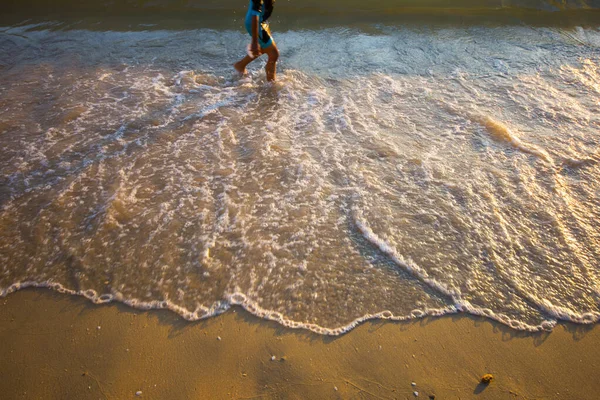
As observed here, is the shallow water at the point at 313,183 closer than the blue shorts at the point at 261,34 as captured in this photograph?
Yes

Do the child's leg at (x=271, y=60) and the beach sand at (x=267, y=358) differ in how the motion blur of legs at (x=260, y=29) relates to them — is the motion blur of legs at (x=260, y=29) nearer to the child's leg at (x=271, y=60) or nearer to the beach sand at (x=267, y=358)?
the child's leg at (x=271, y=60)

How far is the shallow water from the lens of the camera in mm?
2357

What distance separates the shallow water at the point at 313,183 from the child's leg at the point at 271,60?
165mm

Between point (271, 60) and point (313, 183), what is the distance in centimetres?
214

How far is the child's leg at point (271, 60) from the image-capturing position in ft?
14.1

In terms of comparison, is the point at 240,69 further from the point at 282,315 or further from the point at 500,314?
the point at 500,314

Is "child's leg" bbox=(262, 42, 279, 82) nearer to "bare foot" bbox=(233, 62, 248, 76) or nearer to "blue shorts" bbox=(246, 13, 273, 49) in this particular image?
"blue shorts" bbox=(246, 13, 273, 49)

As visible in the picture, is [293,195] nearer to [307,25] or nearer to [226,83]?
[226,83]

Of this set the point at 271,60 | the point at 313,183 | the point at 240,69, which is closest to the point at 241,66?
the point at 240,69

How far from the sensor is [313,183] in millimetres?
3137

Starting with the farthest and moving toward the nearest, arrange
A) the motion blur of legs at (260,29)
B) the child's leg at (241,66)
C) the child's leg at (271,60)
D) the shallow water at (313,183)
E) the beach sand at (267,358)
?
the child's leg at (241,66)
the child's leg at (271,60)
the motion blur of legs at (260,29)
the shallow water at (313,183)
the beach sand at (267,358)

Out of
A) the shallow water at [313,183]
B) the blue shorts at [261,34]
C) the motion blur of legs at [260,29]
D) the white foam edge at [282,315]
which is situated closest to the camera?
the white foam edge at [282,315]

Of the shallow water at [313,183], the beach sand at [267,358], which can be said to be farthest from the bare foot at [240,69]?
the beach sand at [267,358]

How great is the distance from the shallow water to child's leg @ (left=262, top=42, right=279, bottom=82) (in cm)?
16
